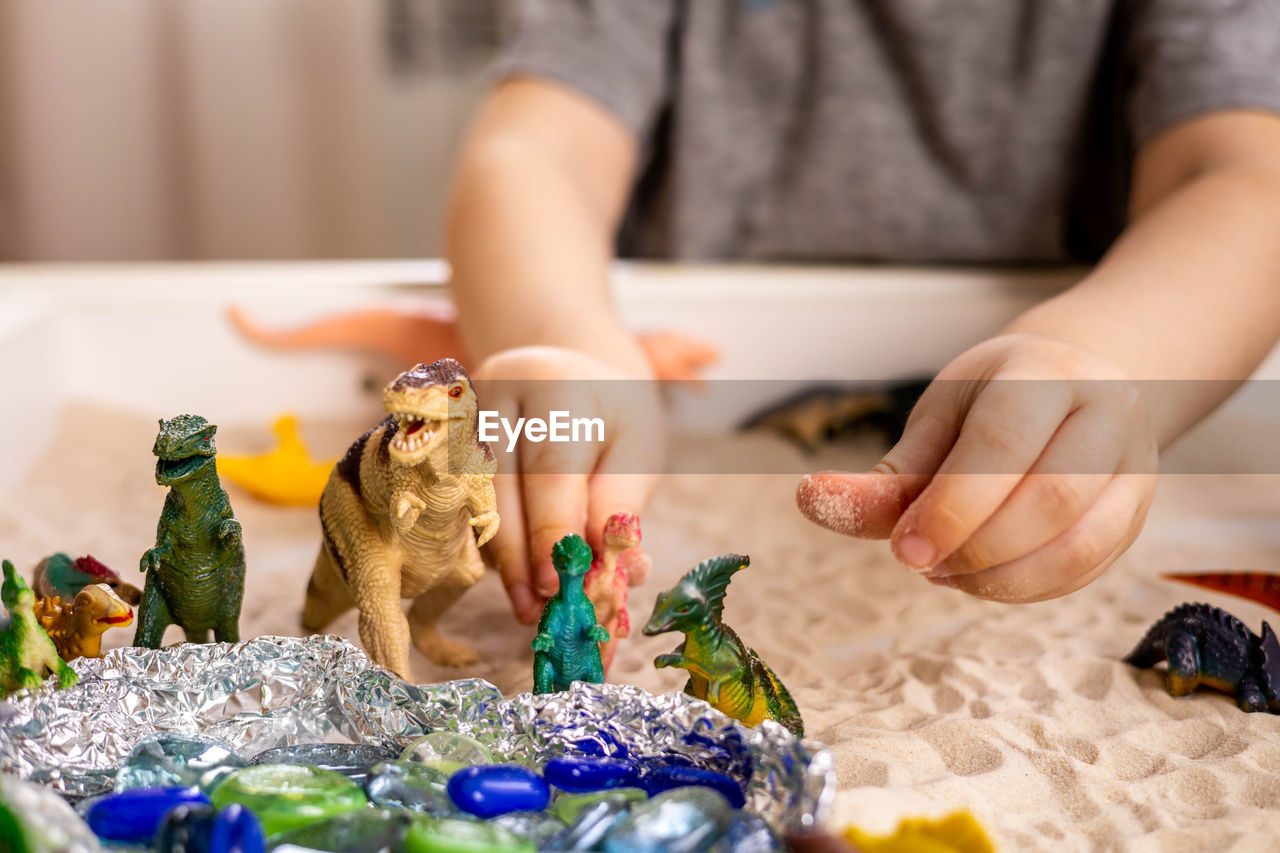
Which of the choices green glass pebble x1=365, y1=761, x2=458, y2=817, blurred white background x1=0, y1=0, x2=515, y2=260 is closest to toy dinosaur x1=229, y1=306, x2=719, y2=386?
green glass pebble x1=365, y1=761, x2=458, y2=817

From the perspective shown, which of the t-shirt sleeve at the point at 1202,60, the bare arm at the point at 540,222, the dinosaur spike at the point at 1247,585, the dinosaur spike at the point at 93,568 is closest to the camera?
the dinosaur spike at the point at 93,568

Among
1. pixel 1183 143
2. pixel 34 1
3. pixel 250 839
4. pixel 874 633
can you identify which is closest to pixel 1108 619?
pixel 874 633

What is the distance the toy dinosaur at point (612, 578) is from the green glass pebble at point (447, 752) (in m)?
0.10

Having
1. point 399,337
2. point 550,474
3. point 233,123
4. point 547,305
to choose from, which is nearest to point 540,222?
point 547,305

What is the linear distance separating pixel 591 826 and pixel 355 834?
94 millimetres

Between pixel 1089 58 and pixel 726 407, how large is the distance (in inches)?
22.1

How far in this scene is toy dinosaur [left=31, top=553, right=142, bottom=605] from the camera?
1.96 feet

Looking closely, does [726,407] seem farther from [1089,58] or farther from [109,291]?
[109,291]

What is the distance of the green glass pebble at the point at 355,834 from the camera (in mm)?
417

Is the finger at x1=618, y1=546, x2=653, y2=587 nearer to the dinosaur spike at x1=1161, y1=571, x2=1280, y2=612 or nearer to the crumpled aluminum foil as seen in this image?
the crumpled aluminum foil

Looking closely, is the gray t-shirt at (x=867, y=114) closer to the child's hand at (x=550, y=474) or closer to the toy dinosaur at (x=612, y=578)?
the child's hand at (x=550, y=474)

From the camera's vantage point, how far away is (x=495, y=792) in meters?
0.44

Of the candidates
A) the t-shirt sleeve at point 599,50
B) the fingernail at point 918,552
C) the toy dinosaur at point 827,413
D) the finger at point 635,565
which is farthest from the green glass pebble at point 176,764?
the t-shirt sleeve at point 599,50

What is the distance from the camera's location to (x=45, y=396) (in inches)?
43.2
